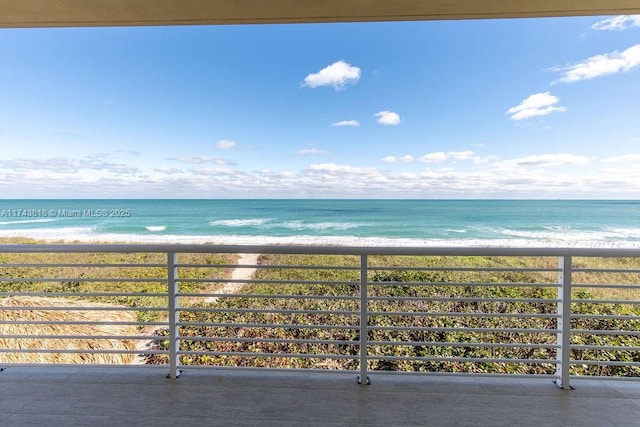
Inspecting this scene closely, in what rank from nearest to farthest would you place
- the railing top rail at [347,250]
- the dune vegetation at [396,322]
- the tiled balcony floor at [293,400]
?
the tiled balcony floor at [293,400], the railing top rail at [347,250], the dune vegetation at [396,322]

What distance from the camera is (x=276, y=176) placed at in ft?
51.0

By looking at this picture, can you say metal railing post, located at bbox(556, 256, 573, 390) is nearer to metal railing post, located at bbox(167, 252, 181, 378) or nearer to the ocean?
metal railing post, located at bbox(167, 252, 181, 378)

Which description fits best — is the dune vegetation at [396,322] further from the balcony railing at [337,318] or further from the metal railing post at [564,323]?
the metal railing post at [564,323]

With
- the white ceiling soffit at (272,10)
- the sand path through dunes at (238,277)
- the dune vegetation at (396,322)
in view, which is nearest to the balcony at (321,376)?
the dune vegetation at (396,322)

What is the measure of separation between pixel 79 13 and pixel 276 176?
13.9 meters

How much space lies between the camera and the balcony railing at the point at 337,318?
189 centimetres

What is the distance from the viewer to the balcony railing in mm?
1894

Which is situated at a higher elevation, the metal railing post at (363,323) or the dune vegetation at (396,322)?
the metal railing post at (363,323)

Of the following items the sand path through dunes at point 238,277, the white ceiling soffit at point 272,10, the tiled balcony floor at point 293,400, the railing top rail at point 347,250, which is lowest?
the sand path through dunes at point 238,277

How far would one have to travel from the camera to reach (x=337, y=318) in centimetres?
441

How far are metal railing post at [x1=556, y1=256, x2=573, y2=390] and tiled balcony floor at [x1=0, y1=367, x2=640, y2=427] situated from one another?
0.30ft

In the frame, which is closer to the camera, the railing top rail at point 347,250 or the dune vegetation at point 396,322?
the railing top rail at point 347,250

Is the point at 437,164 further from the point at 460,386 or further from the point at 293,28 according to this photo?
the point at 460,386

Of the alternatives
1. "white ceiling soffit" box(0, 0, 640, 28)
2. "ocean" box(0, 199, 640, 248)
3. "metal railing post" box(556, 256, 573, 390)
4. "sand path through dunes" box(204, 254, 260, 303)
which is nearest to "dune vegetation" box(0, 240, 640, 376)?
"metal railing post" box(556, 256, 573, 390)
